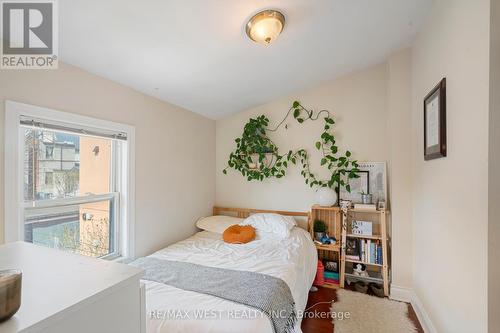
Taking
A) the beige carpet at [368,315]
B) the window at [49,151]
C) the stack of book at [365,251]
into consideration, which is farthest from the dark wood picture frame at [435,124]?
the window at [49,151]

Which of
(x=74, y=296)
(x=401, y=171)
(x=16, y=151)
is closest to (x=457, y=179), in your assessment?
(x=401, y=171)

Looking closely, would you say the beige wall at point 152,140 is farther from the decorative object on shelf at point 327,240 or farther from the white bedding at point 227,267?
the decorative object on shelf at point 327,240

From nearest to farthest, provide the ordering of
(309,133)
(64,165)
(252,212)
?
1. (64,165)
2. (309,133)
3. (252,212)

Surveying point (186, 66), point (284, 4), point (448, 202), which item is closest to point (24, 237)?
point (186, 66)

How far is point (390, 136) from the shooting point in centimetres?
250

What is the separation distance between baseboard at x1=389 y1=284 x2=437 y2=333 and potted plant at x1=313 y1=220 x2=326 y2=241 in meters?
0.82

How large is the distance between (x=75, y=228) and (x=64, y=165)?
0.52 m

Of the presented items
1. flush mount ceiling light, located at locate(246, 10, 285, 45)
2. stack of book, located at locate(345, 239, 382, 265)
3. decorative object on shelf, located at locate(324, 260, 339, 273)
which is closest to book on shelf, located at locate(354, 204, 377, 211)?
stack of book, located at locate(345, 239, 382, 265)

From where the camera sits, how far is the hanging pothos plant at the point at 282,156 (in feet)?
9.36

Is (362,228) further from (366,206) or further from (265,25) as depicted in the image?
(265,25)

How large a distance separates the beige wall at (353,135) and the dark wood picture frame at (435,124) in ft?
1.59

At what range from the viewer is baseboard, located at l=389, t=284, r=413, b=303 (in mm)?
2328

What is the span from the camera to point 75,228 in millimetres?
1925

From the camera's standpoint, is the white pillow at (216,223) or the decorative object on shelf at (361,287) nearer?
the decorative object on shelf at (361,287)
